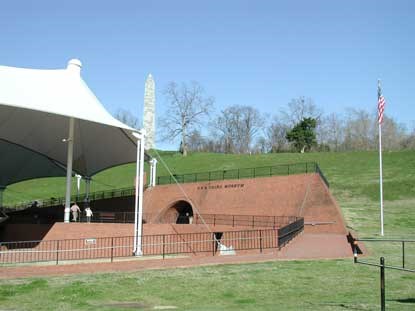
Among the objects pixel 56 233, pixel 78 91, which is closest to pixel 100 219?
pixel 56 233

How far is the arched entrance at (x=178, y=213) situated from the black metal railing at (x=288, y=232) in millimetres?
14192

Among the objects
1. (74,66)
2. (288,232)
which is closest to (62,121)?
(74,66)

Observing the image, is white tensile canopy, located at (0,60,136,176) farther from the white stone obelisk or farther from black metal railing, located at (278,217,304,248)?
the white stone obelisk

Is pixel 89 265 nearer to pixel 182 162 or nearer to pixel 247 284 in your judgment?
pixel 247 284

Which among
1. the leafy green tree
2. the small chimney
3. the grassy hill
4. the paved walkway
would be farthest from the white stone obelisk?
the paved walkway

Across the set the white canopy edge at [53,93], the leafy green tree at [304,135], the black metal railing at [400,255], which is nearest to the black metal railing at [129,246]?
the black metal railing at [400,255]

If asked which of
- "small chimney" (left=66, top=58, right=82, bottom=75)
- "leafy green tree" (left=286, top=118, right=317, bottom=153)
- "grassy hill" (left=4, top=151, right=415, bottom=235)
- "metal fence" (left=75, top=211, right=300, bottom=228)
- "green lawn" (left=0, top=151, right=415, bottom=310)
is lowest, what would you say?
"green lawn" (left=0, top=151, right=415, bottom=310)

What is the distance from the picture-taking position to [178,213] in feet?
129

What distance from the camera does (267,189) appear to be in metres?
32.8

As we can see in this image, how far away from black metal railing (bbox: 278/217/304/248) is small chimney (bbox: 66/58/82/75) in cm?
1480

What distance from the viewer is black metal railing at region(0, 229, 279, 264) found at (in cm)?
2031

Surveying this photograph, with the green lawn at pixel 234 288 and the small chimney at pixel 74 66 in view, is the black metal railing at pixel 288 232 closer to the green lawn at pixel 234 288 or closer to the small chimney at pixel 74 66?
the green lawn at pixel 234 288

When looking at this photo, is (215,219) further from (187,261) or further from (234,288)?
(234,288)

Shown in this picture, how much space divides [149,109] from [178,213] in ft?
109
